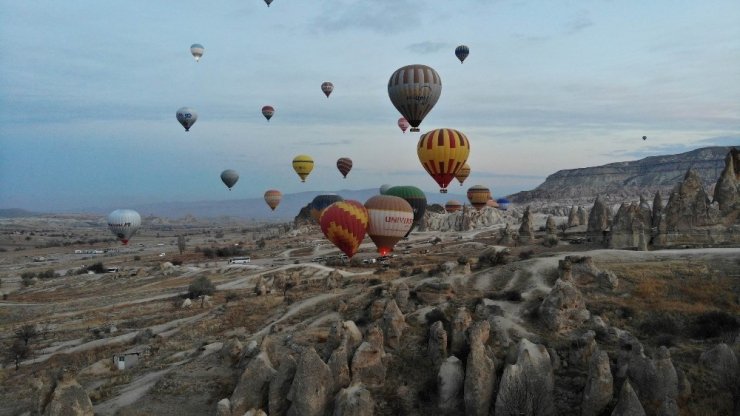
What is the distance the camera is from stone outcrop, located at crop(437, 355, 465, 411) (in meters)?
16.9

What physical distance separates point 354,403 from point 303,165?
73462 mm

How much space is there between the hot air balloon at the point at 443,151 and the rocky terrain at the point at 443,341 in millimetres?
8179

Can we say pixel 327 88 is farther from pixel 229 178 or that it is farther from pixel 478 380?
pixel 478 380

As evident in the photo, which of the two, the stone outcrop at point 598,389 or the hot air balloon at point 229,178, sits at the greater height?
the hot air balloon at point 229,178

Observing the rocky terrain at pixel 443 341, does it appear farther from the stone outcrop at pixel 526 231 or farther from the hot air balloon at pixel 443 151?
the stone outcrop at pixel 526 231

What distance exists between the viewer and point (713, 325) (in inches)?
765

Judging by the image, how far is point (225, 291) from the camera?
1829 inches

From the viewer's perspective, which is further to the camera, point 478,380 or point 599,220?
point 599,220

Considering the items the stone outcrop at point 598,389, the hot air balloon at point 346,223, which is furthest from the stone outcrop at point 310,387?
the hot air balloon at point 346,223

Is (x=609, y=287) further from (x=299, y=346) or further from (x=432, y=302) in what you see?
(x=299, y=346)

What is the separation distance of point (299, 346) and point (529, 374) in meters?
10.9

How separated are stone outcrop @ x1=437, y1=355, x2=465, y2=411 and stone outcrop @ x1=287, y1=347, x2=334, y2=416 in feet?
12.3

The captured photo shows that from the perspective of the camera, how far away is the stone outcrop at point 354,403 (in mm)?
16094

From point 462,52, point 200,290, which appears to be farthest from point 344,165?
point 200,290
